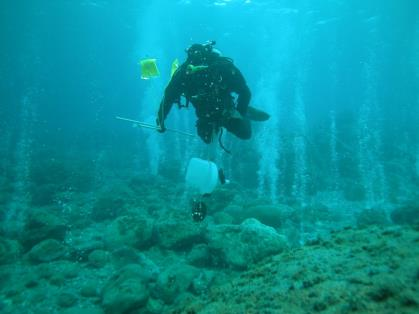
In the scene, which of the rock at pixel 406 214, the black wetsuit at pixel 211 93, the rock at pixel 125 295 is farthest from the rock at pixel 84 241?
the rock at pixel 406 214

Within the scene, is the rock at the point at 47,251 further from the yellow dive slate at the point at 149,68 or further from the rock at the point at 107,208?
the yellow dive slate at the point at 149,68

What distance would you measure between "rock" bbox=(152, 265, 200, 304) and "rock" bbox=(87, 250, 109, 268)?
1974 mm

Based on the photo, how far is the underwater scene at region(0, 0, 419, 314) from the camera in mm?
2846

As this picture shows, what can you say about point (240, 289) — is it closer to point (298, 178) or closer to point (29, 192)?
point (298, 178)

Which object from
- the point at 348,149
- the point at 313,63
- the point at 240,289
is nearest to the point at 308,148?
the point at 348,149

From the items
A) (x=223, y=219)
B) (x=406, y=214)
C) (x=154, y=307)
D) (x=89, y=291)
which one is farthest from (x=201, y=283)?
(x=406, y=214)

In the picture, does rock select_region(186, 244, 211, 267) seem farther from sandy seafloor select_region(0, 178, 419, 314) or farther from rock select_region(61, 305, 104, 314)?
rock select_region(61, 305, 104, 314)

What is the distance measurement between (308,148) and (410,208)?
8414 mm

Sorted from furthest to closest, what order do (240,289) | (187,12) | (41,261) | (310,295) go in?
(187,12), (41,261), (240,289), (310,295)

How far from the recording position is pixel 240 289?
290 centimetres

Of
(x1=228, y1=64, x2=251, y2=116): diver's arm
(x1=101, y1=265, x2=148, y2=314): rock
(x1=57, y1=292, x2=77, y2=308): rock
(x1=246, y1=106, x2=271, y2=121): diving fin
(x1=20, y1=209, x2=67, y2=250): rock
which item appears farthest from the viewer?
(x1=20, y1=209, x2=67, y2=250): rock

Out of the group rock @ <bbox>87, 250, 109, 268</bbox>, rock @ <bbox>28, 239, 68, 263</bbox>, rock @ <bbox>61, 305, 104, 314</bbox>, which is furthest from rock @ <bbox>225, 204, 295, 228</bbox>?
rock @ <bbox>61, 305, 104, 314</bbox>

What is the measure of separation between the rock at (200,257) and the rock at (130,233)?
53.3 inches

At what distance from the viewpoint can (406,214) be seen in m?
10.4
